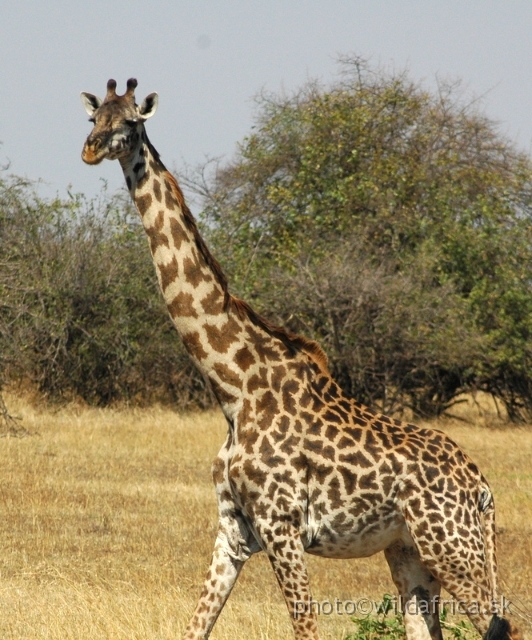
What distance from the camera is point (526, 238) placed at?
68.9 ft

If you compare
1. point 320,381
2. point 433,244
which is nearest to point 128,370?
point 433,244

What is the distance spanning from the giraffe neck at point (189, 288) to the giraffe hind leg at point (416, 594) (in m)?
1.26

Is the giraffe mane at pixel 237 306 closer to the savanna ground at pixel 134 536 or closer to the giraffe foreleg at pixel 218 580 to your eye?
the giraffe foreleg at pixel 218 580

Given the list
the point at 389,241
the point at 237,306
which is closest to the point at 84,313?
the point at 389,241

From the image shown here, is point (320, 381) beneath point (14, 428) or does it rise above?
above

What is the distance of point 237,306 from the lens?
605 centimetres

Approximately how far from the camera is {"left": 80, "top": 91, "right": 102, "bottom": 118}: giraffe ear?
5809 millimetres

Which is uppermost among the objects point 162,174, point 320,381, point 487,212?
point 487,212

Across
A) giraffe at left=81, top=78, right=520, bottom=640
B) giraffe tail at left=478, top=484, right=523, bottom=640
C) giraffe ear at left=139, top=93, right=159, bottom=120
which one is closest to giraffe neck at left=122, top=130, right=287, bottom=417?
giraffe at left=81, top=78, right=520, bottom=640

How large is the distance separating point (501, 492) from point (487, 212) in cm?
945

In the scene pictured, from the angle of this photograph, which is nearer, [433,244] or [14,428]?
[14,428]

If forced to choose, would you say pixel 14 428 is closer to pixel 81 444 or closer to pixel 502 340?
pixel 81 444

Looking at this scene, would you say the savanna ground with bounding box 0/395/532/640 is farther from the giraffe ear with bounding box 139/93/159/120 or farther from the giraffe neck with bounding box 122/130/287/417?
the giraffe ear with bounding box 139/93/159/120

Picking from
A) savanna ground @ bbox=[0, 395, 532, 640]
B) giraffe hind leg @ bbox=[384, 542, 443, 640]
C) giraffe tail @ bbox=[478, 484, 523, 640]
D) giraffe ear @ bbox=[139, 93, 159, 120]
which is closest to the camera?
giraffe tail @ bbox=[478, 484, 523, 640]
